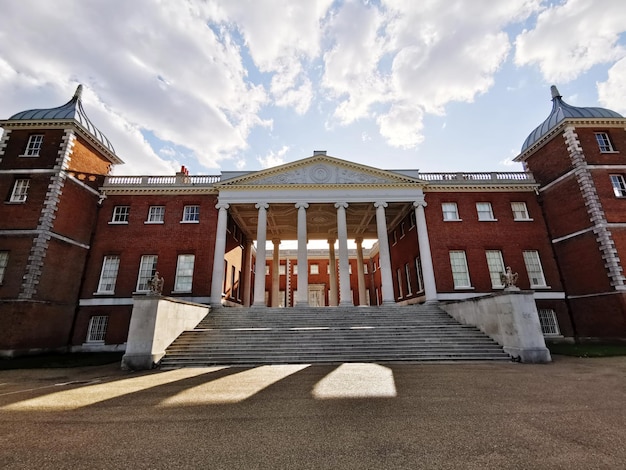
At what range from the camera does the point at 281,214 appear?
26.1 metres

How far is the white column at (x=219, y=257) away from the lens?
794 inches

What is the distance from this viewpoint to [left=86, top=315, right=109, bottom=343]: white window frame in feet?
63.2

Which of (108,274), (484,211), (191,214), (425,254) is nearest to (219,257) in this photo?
(191,214)

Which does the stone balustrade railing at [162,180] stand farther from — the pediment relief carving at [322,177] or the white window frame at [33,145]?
the white window frame at [33,145]

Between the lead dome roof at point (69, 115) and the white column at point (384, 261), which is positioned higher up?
the lead dome roof at point (69, 115)

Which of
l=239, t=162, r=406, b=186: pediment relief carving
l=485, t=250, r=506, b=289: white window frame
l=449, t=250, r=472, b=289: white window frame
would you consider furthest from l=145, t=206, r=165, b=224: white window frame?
l=485, t=250, r=506, b=289: white window frame

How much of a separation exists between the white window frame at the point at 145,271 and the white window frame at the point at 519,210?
2843 centimetres

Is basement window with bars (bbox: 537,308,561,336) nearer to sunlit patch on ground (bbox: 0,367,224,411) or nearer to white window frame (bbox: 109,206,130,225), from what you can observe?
sunlit patch on ground (bbox: 0,367,224,411)

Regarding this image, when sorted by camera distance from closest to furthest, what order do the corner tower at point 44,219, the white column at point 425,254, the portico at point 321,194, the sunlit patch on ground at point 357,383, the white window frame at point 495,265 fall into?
the sunlit patch on ground at point 357,383 < the corner tower at point 44,219 < the white column at point 425,254 < the white window frame at point 495,265 < the portico at point 321,194

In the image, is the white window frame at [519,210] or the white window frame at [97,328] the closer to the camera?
the white window frame at [97,328]

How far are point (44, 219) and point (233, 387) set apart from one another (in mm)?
18693

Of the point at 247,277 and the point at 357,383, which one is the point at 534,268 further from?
the point at 247,277

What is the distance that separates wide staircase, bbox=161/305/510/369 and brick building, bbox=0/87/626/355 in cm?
231

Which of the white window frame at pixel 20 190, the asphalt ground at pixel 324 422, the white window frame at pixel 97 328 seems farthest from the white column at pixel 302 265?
the white window frame at pixel 20 190
